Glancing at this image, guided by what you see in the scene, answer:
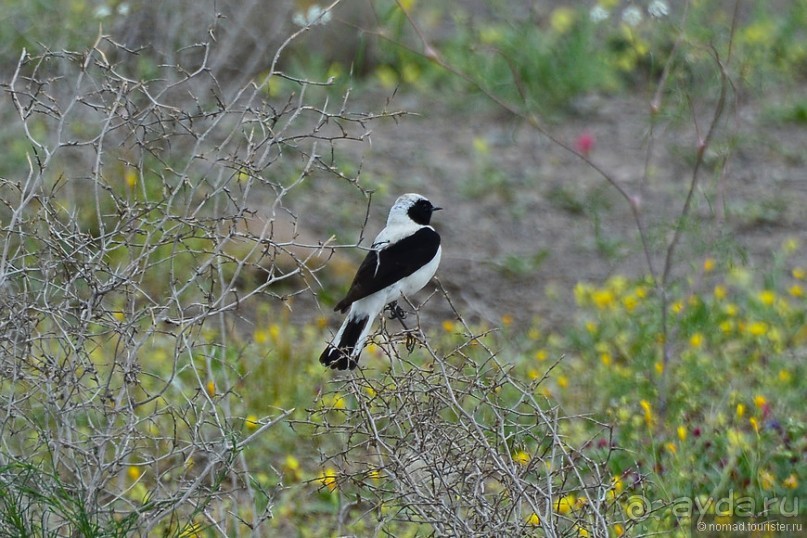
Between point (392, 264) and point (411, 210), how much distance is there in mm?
540

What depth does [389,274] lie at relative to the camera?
4.80 meters

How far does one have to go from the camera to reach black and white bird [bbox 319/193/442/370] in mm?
4680

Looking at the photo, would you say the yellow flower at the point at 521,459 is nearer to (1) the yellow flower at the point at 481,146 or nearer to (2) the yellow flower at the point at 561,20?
(1) the yellow flower at the point at 481,146

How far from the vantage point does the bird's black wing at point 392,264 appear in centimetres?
471

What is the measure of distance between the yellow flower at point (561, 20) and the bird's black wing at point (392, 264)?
237 inches

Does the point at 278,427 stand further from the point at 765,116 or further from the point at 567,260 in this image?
A: the point at 765,116

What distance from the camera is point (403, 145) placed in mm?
9484

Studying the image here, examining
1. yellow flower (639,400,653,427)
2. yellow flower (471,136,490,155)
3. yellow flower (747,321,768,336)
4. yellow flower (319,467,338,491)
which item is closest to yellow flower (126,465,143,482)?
yellow flower (319,467,338,491)

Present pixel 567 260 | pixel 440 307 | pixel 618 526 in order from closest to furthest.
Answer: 1. pixel 618 526
2. pixel 440 307
3. pixel 567 260

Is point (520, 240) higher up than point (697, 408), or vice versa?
point (697, 408)

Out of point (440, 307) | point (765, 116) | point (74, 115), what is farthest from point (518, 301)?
point (765, 116)

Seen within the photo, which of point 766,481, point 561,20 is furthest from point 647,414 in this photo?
point 561,20

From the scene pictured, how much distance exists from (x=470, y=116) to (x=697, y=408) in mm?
5116

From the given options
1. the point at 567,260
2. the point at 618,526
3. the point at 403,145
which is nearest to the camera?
the point at 618,526
